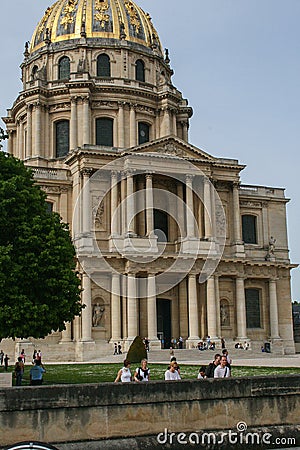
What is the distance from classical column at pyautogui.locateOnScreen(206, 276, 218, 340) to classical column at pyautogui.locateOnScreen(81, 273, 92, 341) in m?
9.08

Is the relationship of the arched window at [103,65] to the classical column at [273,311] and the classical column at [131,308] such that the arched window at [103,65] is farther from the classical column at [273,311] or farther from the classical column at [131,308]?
the classical column at [273,311]

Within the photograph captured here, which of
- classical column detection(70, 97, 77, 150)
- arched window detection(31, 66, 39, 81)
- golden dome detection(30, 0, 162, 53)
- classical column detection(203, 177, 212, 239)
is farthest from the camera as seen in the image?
arched window detection(31, 66, 39, 81)

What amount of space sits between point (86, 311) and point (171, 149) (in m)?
14.4

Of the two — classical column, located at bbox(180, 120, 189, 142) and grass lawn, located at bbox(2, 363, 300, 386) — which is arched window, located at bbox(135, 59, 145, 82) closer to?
classical column, located at bbox(180, 120, 189, 142)

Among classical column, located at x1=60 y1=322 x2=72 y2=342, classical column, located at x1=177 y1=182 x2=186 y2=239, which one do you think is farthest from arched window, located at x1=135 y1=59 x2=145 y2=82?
classical column, located at x1=60 y1=322 x2=72 y2=342

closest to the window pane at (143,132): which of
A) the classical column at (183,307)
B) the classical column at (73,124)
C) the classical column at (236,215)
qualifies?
the classical column at (73,124)

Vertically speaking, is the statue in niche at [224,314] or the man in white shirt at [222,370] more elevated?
the statue in niche at [224,314]

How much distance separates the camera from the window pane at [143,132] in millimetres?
61000

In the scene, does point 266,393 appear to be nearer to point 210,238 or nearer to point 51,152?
point 210,238

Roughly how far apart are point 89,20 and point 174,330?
31678 mm

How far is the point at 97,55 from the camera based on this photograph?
202ft

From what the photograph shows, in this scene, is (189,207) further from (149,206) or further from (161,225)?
(149,206)

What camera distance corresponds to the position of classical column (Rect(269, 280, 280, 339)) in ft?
176

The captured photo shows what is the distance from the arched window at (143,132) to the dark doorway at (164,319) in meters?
17.0
